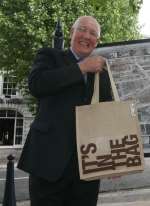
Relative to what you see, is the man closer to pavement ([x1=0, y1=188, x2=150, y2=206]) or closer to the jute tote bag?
the jute tote bag

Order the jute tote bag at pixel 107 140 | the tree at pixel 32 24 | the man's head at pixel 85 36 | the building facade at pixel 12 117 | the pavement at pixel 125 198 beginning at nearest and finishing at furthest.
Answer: the jute tote bag at pixel 107 140, the man's head at pixel 85 36, the pavement at pixel 125 198, the tree at pixel 32 24, the building facade at pixel 12 117

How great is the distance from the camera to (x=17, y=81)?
82.4ft

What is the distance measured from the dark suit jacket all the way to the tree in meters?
21.4

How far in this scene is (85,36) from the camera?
2848 millimetres

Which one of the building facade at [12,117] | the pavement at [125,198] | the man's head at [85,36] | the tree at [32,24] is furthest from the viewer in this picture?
the building facade at [12,117]

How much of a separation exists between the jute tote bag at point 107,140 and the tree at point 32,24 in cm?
2150

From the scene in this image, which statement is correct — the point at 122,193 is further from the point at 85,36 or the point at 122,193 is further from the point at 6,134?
the point at 6,134

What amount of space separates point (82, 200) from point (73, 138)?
36 cm

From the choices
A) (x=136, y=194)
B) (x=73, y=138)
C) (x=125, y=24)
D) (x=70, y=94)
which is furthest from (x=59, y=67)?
(x=125, y=24)

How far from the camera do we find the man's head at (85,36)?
2854 millimetres

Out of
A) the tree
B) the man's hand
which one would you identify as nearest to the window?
the tree

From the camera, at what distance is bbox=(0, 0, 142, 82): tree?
24328mm

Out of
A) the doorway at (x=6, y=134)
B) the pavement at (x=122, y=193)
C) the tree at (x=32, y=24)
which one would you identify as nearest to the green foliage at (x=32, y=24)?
the tree at (x=32, y=24)

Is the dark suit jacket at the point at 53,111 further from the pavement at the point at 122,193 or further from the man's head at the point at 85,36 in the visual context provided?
the pavement at the point at 122,193
